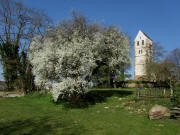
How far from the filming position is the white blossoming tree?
13.7m

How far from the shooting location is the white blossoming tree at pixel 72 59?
13680 mm

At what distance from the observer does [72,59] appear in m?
13.8

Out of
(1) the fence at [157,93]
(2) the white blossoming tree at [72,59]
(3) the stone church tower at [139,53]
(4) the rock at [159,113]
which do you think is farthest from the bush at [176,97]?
(3) the stone church tower at [139,53]

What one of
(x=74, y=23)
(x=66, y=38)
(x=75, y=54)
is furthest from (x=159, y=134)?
(x=74, y=23)

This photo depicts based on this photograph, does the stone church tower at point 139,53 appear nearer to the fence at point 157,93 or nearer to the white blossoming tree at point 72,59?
the white blossoming tree at point 72,59

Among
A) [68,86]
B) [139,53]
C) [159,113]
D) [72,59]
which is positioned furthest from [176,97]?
[139,53]

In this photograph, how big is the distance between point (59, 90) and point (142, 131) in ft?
25.9

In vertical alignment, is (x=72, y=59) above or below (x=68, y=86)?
above

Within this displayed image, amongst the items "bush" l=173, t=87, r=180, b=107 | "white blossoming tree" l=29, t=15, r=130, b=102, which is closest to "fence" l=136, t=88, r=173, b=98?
"bush" l=173, t=87, r=180, b=107

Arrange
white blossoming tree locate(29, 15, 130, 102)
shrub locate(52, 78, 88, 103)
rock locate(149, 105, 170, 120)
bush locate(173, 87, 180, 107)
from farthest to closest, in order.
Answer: white blossoming tree locate(29, 15, 130, 102) → shrub locate(52, 78, 88, 103) → bush locate(173, 87, 180, 107) → rock locate(149, 105, 170, 120)

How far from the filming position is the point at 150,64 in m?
39.7

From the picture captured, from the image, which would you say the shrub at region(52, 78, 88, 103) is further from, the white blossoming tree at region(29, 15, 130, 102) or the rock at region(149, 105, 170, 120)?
the rock at region(149, 105, 170, 120)

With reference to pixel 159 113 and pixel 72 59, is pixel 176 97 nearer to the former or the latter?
pixel 159 113

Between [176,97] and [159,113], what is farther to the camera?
[176,97]
